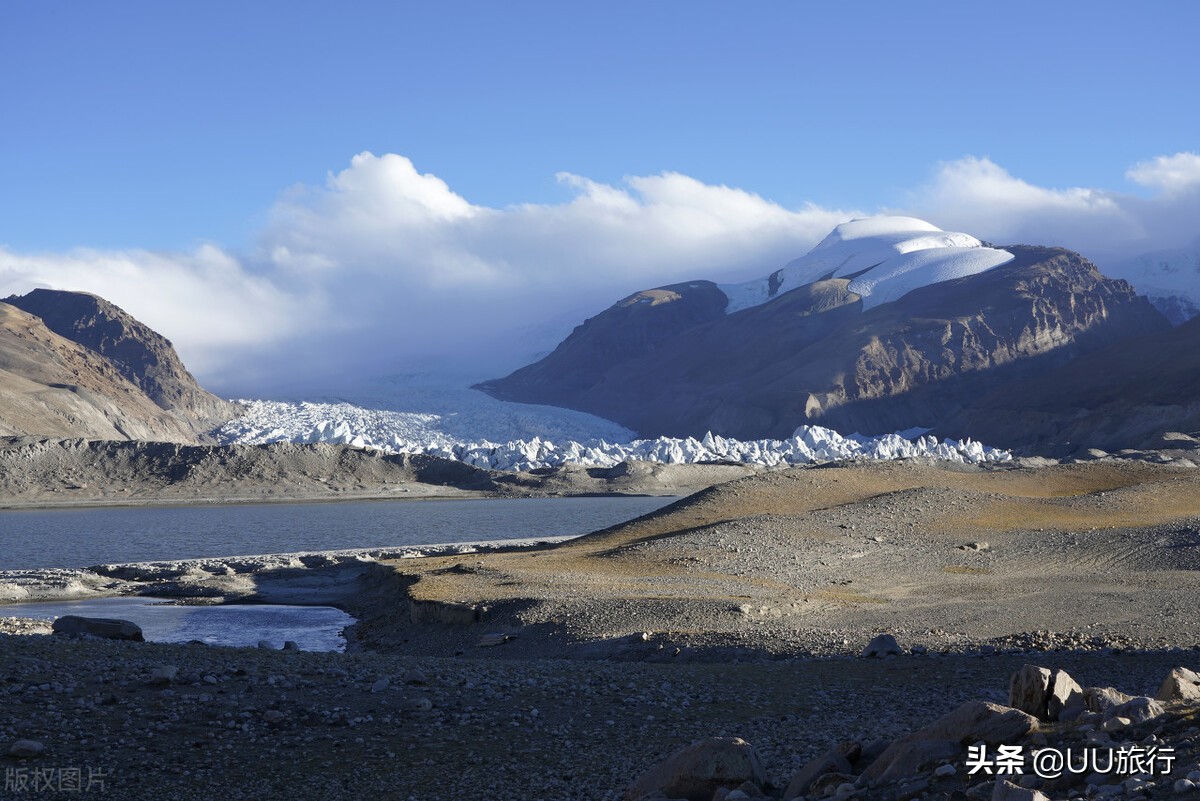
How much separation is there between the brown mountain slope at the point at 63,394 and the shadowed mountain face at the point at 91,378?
0.13 meters

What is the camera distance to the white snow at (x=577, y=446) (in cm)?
10738

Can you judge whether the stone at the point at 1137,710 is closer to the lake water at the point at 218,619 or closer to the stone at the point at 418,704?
the stone at the point at 418,704

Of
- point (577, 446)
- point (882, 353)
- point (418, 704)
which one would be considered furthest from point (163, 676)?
point (882, 353)

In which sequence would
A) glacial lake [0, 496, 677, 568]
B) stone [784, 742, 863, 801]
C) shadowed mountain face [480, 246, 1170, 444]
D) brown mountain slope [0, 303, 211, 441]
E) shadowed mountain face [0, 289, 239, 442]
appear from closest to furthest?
stone [784, 742, 863, 801] < glacial lake [0, 496, 677, 568] < brown mountain slope [0, 303, 211, 441] < shadowed mountain face [0, 289, 239, 442] < shadowed mountain face [480, 246, 1170, 444]

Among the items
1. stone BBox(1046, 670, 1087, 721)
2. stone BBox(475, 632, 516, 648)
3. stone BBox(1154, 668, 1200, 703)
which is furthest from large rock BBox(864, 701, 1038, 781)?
stone BBox(475, 632, 516, 648)

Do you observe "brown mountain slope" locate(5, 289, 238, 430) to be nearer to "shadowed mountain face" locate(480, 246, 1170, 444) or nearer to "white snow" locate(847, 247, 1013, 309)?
"shadowed mountain face" locate(480, 246, 1170, 444)

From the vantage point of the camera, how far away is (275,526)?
62000 millimetres

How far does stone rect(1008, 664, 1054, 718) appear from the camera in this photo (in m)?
8.62

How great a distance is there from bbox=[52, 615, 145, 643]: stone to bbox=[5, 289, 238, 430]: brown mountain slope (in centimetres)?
14844

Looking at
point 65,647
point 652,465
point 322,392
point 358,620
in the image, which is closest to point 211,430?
point 322,392

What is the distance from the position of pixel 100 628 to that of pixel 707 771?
1152 centimetres

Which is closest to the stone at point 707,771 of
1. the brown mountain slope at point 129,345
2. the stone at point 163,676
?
the stone at point 163,676

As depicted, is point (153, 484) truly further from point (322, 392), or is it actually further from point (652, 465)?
point (322, 392)

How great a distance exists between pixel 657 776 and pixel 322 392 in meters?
154
